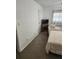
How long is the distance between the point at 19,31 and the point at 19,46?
571mm

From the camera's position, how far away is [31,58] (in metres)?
2.90

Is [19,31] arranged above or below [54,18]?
below
